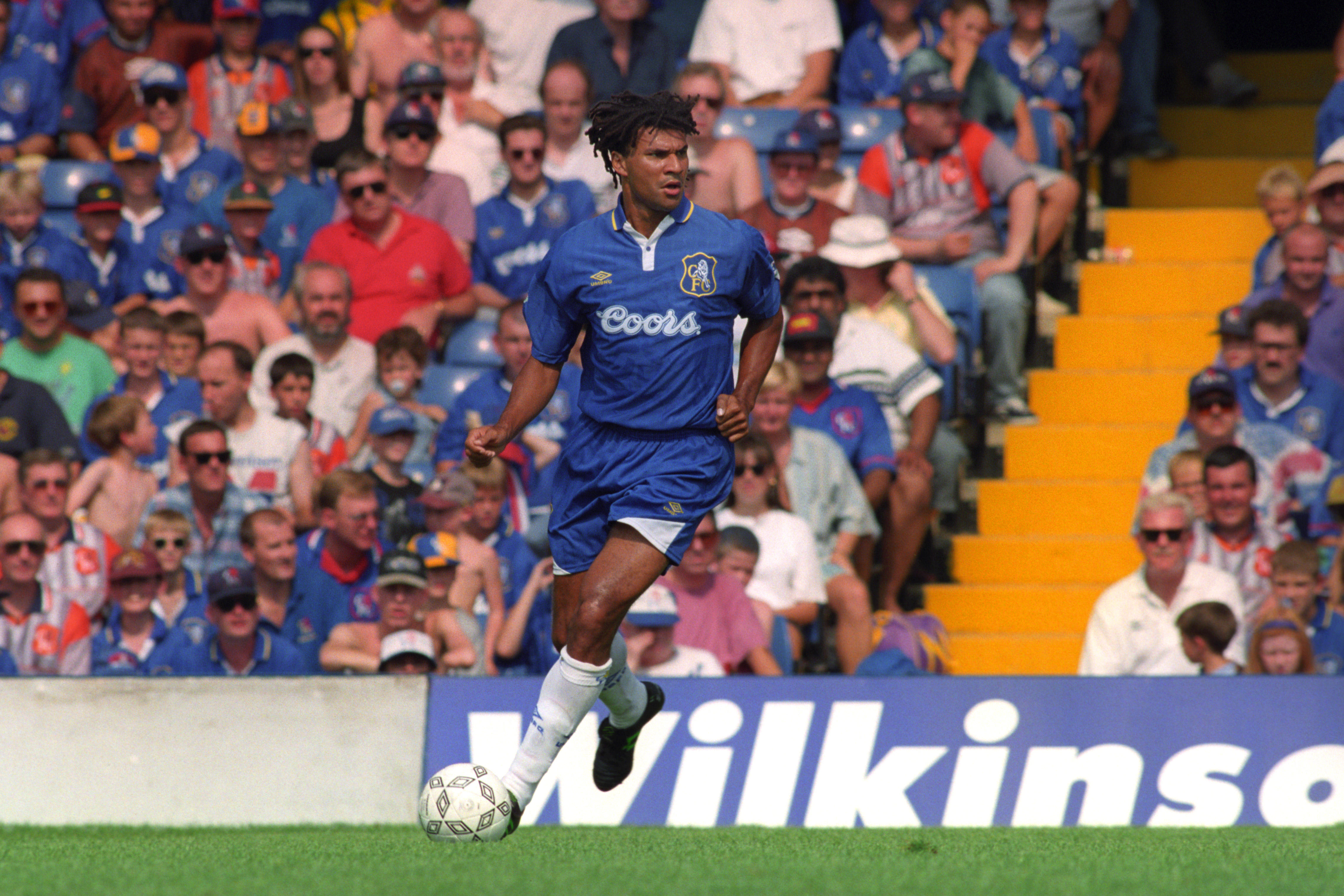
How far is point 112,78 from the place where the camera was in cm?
1162

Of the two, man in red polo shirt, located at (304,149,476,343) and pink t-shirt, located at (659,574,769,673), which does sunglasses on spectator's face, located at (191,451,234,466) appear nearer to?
man in red polo shirt, located at (304,149,476,343)

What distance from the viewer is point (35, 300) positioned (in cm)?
984

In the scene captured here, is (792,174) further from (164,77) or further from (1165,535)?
(164,77)

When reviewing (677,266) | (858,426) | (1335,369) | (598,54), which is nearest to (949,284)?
(858,426)

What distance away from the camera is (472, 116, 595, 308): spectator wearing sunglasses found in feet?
33.7

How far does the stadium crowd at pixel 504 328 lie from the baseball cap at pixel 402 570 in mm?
19

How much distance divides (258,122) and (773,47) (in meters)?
3.19

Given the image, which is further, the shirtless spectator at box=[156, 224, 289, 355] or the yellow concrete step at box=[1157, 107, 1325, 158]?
the yellow concrete step at box=[1157, 107, 1325, 158]

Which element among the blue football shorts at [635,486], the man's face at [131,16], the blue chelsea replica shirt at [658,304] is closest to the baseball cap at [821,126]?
the man's face at [131,16]

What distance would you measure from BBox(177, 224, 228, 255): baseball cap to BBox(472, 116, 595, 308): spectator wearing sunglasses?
4.77 ft

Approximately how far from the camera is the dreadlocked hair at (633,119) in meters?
5.32

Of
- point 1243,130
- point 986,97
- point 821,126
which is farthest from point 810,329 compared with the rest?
point 1243,130

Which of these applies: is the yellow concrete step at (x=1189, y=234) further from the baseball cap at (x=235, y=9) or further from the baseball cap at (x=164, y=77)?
the baseball cap at (x=164, y=77)

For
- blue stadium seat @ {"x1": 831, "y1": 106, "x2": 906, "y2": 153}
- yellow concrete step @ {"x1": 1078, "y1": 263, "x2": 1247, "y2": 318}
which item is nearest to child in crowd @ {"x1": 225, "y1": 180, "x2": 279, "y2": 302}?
blue stadium seat @ {"x1": 831, "y1": 106, "x2": 906, "y2": 153}
